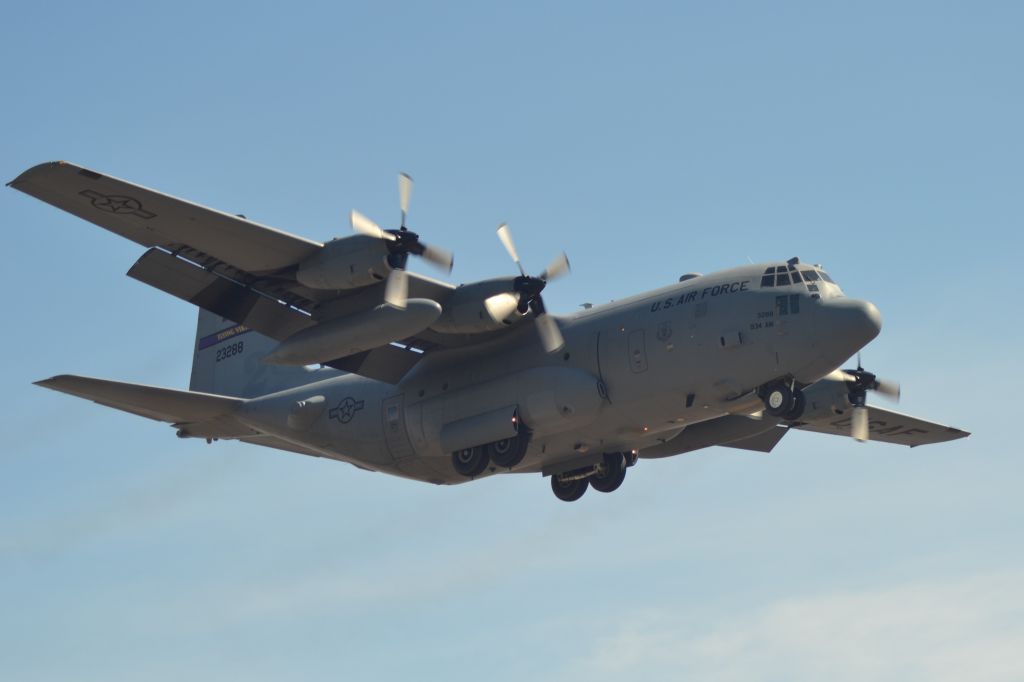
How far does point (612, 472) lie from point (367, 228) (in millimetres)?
8152

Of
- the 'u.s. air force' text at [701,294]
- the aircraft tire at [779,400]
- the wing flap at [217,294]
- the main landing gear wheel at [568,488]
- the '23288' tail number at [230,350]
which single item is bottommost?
the main landing gear wheel at [568,488]

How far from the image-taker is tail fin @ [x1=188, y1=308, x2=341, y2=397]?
32531mm

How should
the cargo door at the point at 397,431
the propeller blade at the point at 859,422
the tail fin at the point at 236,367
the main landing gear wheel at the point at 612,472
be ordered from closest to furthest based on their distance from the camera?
the cargo door at the point at 397,431 → the main landing gear wheel at the point at 612,472 → the propeller blade at the point at 859,422 → the tail fin at the point at 236,367

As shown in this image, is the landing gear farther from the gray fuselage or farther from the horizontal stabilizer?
the horizontal stabilizer

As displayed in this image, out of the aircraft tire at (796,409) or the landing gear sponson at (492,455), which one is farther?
the landing gear sponson at (492,455)

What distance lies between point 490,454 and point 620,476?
3.23 m

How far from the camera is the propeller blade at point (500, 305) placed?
90.4 feet

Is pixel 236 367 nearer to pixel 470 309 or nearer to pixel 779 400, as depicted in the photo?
pixel 470 309

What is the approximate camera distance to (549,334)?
2872 cm

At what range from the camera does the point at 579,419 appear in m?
27.9

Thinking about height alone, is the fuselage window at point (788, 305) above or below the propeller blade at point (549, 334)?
below

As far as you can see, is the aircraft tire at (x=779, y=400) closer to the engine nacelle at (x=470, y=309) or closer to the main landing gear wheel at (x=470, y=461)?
the engine nacelle at (x=470, y=309)

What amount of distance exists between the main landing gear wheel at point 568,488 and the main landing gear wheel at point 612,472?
465 mm

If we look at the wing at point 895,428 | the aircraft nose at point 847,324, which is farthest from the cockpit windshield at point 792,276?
the wing at point 895,428
